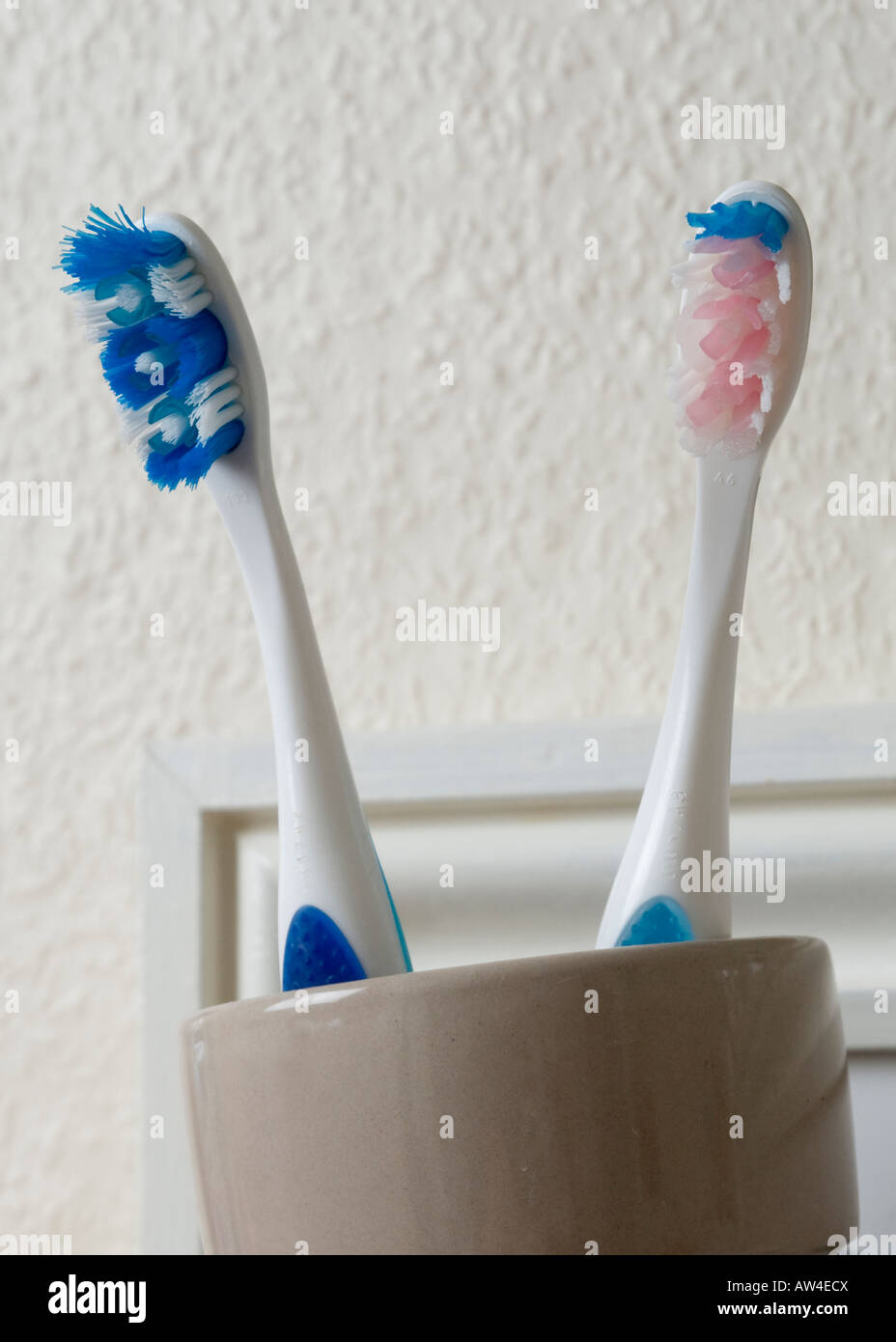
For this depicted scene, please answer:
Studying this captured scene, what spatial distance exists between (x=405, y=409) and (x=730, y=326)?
5.9 inches

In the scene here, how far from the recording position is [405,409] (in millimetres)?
387

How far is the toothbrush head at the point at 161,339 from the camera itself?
0.25 metres

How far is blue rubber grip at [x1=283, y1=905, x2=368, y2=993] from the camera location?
9.1 inches

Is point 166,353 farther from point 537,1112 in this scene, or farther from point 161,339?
point 537,1112

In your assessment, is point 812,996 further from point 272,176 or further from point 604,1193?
point 272,176

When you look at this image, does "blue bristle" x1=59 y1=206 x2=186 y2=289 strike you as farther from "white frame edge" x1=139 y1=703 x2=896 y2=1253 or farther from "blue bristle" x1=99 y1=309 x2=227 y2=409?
"white frame edge" x1=139 y1=703 x2=896 y2=1253

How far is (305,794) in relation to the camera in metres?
0.24

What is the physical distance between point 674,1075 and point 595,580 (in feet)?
0.59

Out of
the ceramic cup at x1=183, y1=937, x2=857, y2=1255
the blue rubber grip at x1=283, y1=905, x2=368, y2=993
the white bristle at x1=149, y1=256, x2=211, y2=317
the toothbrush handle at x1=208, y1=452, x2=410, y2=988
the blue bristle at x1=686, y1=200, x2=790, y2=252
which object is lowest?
the ceramic cup at x1=183, y1=937, x2=857, y2=1255

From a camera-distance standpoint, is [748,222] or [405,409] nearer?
[748,222]

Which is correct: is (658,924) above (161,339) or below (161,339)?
below

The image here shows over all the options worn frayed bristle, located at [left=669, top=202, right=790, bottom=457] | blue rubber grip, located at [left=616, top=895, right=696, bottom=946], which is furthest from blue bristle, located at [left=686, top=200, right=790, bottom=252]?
blue rubber grip, located at [left=616, top=895, right=696, bottom=946]

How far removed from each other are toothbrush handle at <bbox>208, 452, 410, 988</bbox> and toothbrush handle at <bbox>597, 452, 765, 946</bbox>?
0.14 ft

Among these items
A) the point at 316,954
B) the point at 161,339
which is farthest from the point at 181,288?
the point at 316,954
